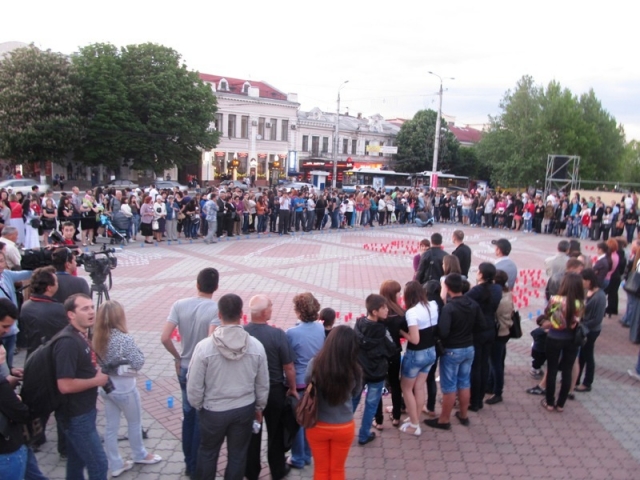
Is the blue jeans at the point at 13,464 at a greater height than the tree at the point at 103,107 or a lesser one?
lesser

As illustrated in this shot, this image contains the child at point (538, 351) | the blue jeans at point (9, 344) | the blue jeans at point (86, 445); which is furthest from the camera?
the child at point (538, 351)

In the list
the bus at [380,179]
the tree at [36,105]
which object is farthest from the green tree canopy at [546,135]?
the tree at [36,105]

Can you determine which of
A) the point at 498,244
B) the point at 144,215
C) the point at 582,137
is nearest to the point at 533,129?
the point at 582,137

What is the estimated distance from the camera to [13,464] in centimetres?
332

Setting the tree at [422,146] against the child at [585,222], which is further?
the tree at [422,146]

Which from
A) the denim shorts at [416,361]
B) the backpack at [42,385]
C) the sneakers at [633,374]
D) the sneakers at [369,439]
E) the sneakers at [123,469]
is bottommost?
the sneakers at [123,469]

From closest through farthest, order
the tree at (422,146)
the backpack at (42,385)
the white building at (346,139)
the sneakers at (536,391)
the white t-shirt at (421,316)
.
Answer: the backpack at (42,385) → the white t-shirt at (421,316) → the sneakers at (536,391) → the tree at (422,146) → the white building at (346,139)

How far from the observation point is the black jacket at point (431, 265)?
7.75 meters

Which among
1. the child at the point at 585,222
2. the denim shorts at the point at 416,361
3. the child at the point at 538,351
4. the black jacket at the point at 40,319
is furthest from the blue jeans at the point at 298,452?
the child at the point at 585,222

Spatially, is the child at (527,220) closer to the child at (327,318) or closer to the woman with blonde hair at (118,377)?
the child at (327,318)

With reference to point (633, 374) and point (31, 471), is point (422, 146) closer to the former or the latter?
point (633, 374)

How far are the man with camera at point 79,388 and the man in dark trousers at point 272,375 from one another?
123cm

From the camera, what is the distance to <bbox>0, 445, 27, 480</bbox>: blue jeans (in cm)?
329

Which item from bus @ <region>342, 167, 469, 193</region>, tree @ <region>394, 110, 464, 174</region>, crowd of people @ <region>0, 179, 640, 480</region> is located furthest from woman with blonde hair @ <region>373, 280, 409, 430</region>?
tree @ <region>394, 110, 464, 174</region>
